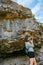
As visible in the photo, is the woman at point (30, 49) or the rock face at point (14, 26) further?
the rock face at point (14, 26)

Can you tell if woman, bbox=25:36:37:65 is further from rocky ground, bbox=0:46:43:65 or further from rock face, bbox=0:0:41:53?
rocky ground, bbox=0:46:43:65

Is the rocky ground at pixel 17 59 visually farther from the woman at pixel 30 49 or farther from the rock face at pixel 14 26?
the woman at pixel 30 49

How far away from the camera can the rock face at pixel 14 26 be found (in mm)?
12867

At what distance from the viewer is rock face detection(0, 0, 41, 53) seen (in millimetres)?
12867

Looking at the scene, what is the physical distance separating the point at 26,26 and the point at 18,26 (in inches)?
21.9

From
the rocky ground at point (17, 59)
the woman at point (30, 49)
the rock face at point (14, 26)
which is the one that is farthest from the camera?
the rocky ground at point (17, 59)

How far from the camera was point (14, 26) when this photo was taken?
1365cm

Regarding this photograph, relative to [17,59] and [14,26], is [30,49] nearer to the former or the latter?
[17,59]

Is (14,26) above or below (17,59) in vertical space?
above

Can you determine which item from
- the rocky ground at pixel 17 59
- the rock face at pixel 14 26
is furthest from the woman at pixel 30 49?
the rocky ground at pixel 17 59

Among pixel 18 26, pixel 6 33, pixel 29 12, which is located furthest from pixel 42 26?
pixel 6 33

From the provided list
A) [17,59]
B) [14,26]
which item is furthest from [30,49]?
[14,26]

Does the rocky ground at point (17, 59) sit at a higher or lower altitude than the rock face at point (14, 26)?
lower

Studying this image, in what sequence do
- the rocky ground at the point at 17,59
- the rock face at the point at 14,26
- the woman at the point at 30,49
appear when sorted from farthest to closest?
the rocky ground at the point at 17,59 < the rock face at the point at 14,26 < the woman at the point at 30,49
